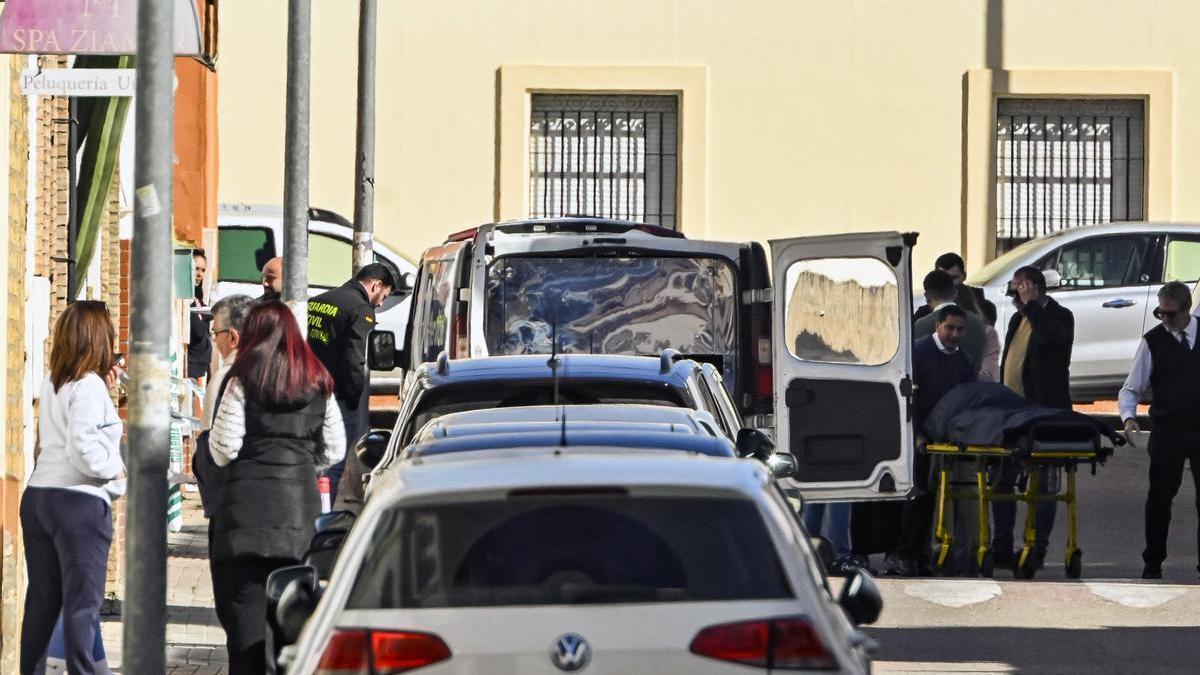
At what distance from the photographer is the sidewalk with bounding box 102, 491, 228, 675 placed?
1053cm

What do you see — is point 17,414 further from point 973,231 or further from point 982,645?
point 973,231

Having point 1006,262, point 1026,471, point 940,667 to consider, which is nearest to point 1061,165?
point 1006,262

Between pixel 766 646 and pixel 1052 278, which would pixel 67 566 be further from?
pixel 1052 278

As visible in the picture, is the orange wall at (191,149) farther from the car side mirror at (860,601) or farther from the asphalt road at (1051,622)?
the car side mirror at (860,601)

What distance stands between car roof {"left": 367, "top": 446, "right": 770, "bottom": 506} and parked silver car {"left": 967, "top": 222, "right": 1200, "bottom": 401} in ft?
46.1

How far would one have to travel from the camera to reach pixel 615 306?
13.6m

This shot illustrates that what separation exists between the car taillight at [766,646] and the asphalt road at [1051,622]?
4.89m

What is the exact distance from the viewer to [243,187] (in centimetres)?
2419

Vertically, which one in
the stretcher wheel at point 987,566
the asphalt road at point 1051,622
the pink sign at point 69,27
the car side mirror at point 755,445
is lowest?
the asphalt road at point 1051,622

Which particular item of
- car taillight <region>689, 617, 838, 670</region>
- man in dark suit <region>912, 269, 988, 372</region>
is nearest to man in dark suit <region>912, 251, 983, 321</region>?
man in dark suit <region>912, 269, 988, 372</region>

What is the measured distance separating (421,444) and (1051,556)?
29.6 ft

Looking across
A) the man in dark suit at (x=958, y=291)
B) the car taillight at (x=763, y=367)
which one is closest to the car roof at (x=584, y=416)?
the car taillight at (x=763, y=367)

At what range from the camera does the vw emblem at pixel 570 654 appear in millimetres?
5430

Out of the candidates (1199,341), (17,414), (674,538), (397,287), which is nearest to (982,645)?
(1199,341)
